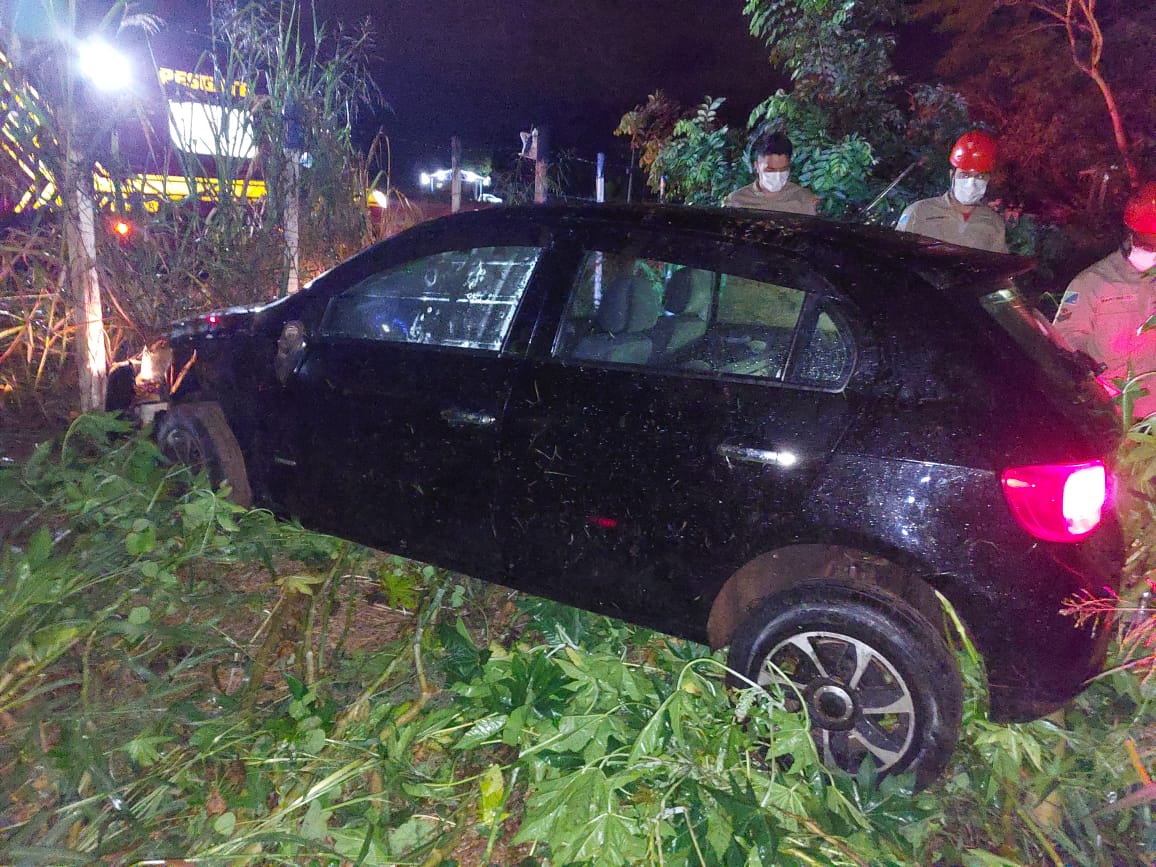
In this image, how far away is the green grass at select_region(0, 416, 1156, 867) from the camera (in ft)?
6.40

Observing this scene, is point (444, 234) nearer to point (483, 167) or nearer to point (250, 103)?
point (250, 103)

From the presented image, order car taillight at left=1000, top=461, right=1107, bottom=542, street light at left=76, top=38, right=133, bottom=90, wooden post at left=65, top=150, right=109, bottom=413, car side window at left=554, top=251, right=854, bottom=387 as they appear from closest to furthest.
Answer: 1. car taillight at left=1000, top=461, right=1107, bottom=542
2. car side window at left=554, top=251, right=854, bottom=387
3. street light at left=76, top=38, right=133, bottom=90
4. wooden post at left=65, top=150, right=109, bottom=413

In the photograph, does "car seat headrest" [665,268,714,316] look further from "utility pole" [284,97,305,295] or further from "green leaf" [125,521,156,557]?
"utility pole" [284,97,305,295]

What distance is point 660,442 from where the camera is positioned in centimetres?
231

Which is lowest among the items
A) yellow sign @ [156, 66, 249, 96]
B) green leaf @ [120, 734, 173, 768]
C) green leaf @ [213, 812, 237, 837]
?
green leaf @ [213, 812, 237, 837]

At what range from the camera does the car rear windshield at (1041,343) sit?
2109 millimetres

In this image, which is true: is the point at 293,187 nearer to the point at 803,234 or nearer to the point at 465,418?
the point at 465,418

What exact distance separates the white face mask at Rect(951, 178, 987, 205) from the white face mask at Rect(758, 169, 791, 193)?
94 cm

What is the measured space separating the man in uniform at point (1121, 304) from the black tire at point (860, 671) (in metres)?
1.92

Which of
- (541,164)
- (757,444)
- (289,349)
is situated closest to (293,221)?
(541,164)

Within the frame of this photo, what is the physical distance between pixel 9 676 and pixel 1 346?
161 inches

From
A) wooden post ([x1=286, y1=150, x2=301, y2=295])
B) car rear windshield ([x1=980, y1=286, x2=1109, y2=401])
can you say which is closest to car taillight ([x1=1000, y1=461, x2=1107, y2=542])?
car rear windshield ([x1=980, y1=286, x2=1109, y2=401])

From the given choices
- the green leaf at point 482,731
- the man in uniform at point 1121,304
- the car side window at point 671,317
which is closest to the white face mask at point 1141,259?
the man in uniform at point 1121,304

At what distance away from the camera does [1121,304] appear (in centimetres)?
328
